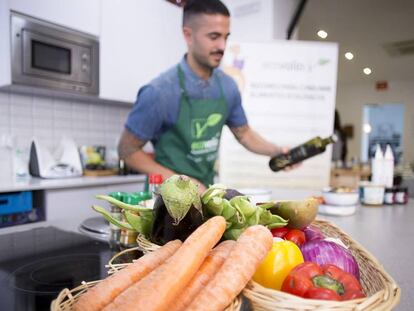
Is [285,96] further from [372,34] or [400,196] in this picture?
[400,196]

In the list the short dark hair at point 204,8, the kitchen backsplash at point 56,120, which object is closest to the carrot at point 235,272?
the short dark hair at point 204,8

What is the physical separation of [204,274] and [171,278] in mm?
56

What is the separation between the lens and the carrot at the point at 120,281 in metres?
0.36

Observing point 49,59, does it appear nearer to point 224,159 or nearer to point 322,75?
point 224,159

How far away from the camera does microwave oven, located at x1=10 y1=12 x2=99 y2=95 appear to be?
1.85 meters

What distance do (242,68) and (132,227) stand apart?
1.96 meters

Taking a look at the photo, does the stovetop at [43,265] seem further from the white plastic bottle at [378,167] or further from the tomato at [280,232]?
the white plastic bottle at [378,167]

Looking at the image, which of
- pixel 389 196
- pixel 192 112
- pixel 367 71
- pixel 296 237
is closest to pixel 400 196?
pixel 389 196

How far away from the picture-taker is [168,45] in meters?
2.69

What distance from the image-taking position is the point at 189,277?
39cm

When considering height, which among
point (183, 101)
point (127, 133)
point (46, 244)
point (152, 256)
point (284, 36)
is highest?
point (284, 36)

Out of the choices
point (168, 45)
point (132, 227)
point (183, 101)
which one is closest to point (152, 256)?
point (132, 227)

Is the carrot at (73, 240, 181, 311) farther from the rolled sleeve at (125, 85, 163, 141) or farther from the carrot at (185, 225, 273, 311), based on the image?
the rolled sleeve at (125, 85, 163, 141)

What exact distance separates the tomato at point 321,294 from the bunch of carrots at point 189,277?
0.07 metres
